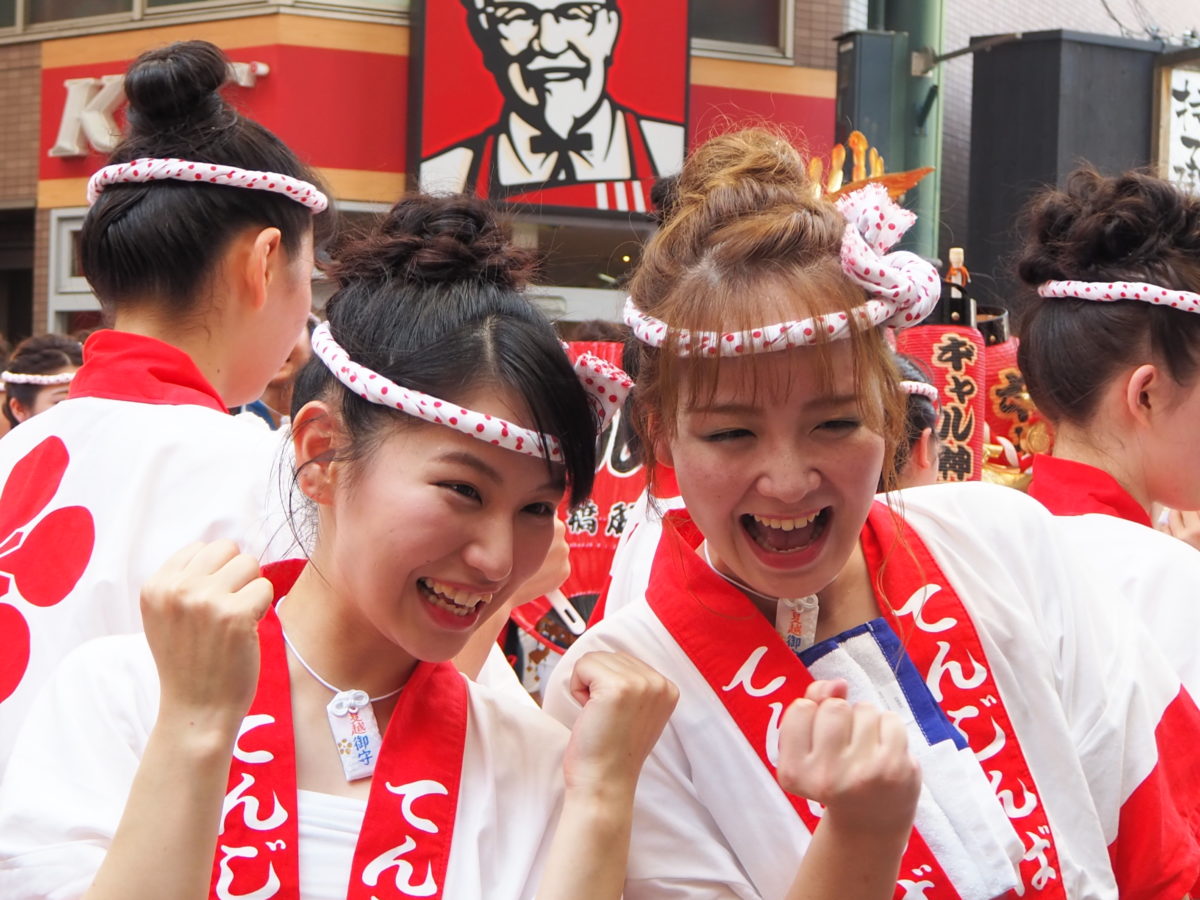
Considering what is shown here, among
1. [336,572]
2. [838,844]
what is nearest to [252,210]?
[336,572]

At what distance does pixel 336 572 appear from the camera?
1799mm

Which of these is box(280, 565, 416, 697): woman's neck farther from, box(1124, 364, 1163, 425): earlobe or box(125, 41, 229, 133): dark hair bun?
box(1124, 364, 1163, 425): earlobe

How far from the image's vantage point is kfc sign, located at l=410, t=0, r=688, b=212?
29.7 feet

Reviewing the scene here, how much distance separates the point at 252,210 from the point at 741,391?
114 centimetres

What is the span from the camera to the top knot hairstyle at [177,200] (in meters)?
2.37

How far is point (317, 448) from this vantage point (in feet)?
5.93

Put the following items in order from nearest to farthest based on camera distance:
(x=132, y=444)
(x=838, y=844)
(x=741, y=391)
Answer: (x=838, y=844), (x=741, y=391), (x=132, y=444)

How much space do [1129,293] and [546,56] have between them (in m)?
7.19

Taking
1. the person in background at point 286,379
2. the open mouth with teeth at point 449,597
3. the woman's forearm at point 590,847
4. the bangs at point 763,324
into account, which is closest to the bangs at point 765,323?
the bangs at point 763,324

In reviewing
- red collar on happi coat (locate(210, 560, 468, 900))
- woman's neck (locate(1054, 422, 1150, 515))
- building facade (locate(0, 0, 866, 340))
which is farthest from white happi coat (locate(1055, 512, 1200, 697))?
building facade (locate(0, 0, 866, 340))

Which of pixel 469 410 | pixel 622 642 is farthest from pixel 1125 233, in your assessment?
pixel 469 410

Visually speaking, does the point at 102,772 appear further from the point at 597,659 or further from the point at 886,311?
the point at 886,311

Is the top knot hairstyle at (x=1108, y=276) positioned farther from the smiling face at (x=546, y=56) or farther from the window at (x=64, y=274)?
the window at (x=64, y=274)

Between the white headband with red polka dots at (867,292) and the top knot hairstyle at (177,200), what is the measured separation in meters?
0.88
